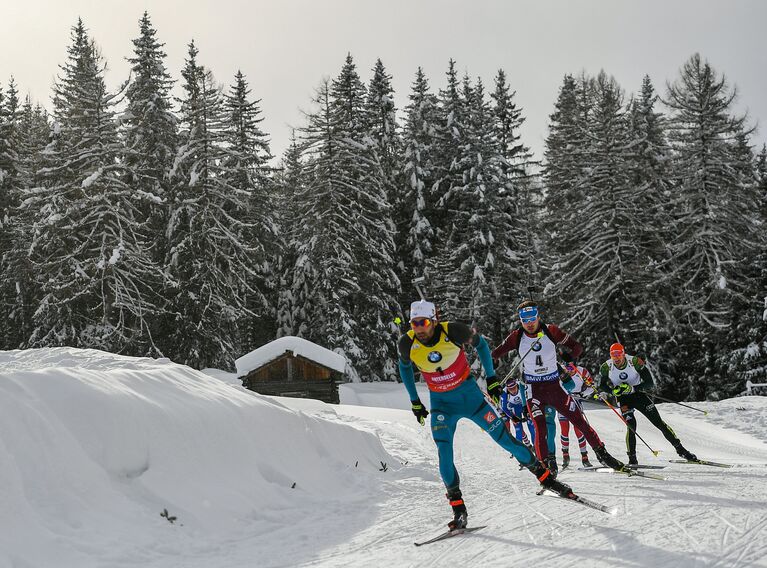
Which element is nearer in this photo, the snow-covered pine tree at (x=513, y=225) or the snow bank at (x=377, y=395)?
the snow bank at (x=377, y=395)

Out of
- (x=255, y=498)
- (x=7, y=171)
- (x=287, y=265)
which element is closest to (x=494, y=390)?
(x=255, y=498)

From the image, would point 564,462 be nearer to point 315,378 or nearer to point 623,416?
point 623,416

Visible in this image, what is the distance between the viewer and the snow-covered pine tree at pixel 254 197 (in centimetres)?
3522

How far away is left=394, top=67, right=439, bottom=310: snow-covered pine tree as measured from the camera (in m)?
39.6

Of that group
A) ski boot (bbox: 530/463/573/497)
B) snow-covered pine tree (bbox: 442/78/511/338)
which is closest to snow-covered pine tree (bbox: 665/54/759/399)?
snow-covered pine tree (bbox: 442/78/511/338)

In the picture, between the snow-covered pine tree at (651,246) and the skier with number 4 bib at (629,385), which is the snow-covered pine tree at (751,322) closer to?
the snow-covered pine tree at (651,246)

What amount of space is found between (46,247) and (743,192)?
105 feet

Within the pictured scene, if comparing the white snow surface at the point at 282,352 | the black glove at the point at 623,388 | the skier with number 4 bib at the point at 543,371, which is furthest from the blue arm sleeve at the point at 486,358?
the white snow surface at the point at 282,352

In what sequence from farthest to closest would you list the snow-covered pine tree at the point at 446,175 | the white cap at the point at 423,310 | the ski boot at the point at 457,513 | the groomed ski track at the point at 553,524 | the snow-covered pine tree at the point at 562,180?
the snow-covered pine tree at the point at 446,175 < the snow-covered pine tree at the point at 562,180 < the white cap at the point at 423,310 < the ski boot at the point at 457,513 < the groomed ski track at the point at 553,524

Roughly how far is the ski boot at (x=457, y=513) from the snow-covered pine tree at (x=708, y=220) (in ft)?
89.1

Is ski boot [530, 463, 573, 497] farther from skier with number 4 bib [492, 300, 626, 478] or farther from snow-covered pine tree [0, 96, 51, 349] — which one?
snow-covered pine tree [0, 96, 51, 349]

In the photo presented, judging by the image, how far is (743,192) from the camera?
32.2 metres

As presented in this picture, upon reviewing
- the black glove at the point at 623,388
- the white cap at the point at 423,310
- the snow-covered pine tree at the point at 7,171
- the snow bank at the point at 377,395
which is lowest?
the snow bank at the point at 377,395

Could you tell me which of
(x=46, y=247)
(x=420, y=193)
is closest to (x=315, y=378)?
(x=46, y=247)
